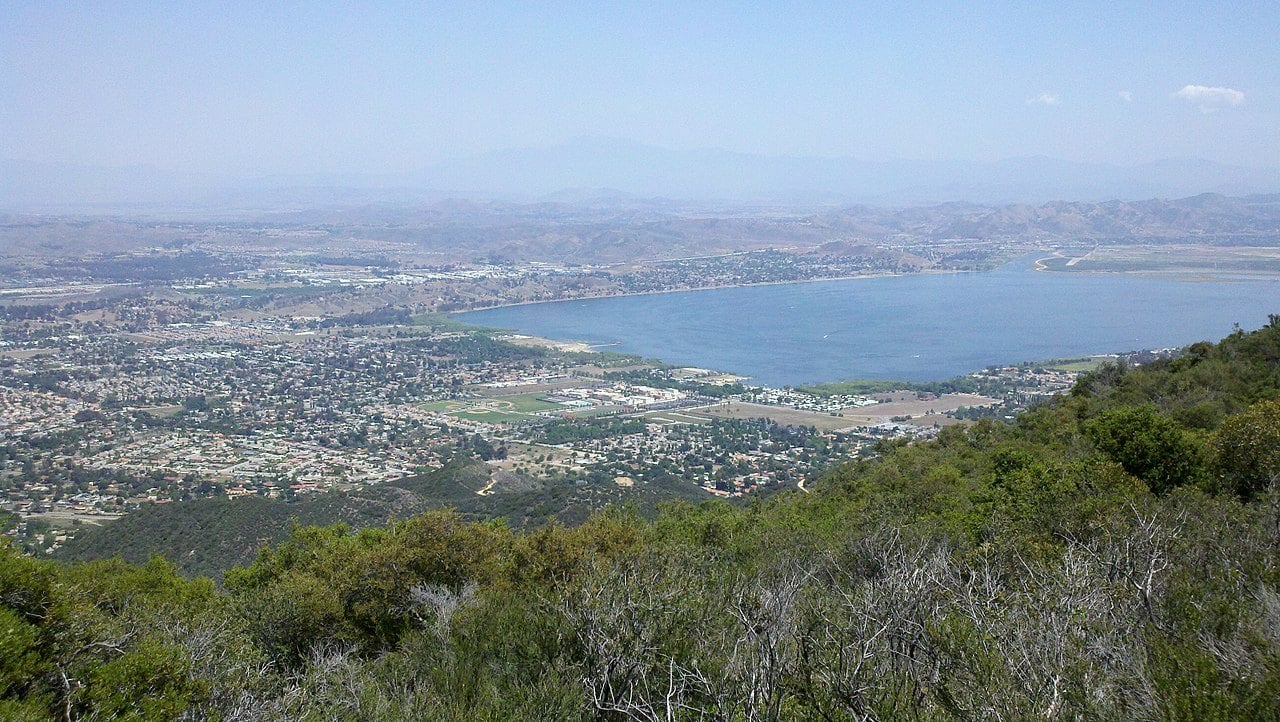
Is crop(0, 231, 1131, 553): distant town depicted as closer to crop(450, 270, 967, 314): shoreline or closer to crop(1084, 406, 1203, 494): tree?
crop(450, 270, 967, 314): shoreline

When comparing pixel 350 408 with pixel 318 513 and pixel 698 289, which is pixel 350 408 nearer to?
pixel 318 513

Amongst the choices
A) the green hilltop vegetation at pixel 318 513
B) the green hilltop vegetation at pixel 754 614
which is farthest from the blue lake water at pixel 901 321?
the green hilltop vegetation at pixel 754 614

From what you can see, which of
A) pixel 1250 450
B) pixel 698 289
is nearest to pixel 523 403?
pixel 1250 450

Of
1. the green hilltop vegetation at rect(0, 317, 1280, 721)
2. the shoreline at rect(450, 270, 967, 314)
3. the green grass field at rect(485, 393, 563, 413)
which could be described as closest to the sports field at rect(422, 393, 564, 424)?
the green grass field at rect(485, 393, 563, 413)

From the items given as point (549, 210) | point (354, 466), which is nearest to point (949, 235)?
point (549, 210)

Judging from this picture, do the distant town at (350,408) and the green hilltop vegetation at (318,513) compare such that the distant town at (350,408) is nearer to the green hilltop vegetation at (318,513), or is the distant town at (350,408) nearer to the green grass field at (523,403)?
the green grass field at (523,403)
